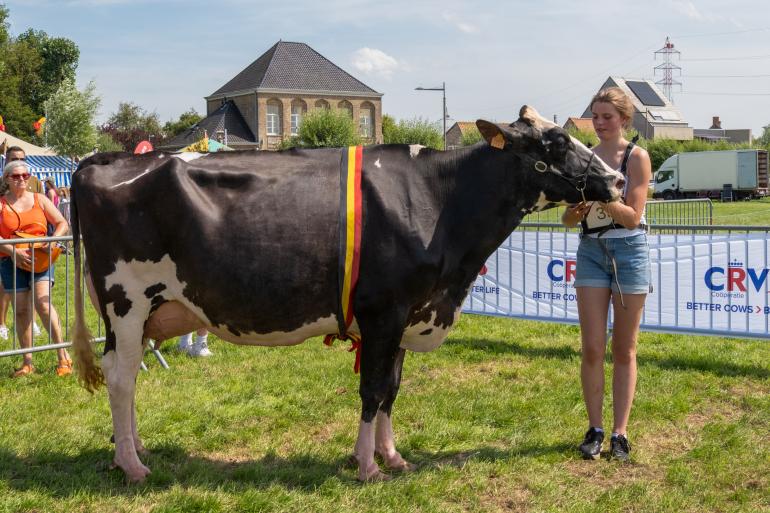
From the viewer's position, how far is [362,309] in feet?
15.6

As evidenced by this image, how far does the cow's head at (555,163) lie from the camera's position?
483 centimetres

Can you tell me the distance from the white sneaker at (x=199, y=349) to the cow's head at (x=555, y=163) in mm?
4869

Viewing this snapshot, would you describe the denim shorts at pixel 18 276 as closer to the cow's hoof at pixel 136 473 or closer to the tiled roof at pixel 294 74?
the cow's hoof at pixel 136 473

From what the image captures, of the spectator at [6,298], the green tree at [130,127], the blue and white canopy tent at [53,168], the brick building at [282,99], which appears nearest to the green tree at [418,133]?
the brick building at [282,99]

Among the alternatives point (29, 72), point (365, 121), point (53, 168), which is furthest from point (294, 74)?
point (53, 168)

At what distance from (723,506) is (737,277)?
14.0 ft

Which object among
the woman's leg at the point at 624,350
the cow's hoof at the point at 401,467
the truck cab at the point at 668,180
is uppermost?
the truck cab at the point at 668,180

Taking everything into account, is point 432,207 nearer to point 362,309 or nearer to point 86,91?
point 362,309

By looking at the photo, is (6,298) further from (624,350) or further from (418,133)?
(418,133)

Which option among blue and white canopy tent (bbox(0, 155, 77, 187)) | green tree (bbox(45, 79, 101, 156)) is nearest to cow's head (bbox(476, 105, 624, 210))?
blue and white canopy tent (bbox(0, 155, 77, 187))

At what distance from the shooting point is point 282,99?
81.6m

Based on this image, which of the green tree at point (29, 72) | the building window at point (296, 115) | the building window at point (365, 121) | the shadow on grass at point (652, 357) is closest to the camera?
the shadow on grass at point (652, 357)

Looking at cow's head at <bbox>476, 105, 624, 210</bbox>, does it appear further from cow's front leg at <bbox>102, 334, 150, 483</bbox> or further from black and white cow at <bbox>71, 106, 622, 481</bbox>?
cow's front leg at <bbox>102, 334, 150, 483</bbox>

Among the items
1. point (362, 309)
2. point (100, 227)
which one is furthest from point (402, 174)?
point (100, 227)
